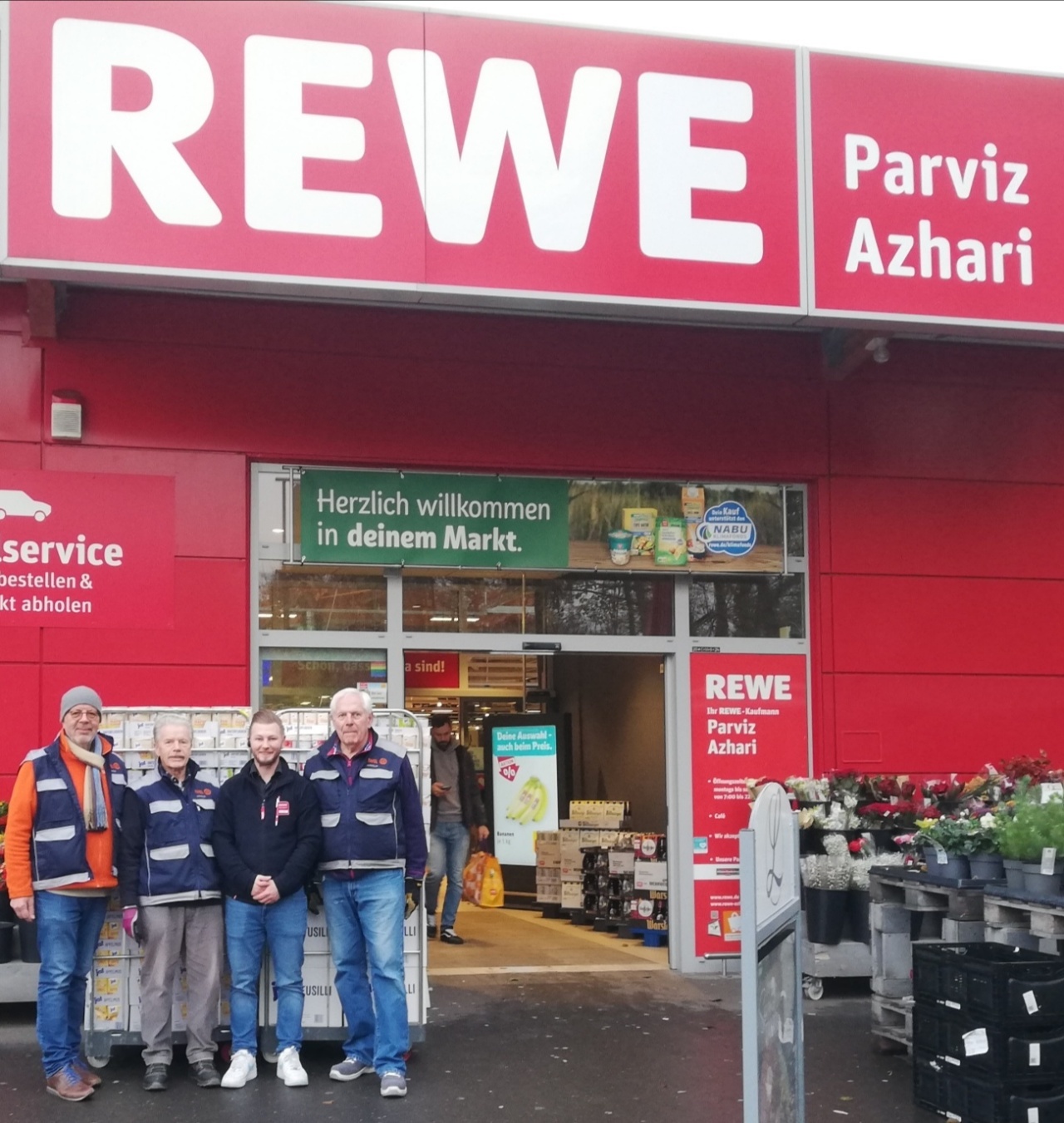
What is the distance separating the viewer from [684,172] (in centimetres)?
903

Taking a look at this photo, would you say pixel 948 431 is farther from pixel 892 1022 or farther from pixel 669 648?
pixel 892 1022

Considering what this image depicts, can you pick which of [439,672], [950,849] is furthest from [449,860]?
[950,849]

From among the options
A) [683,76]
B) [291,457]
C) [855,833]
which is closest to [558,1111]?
[855,833]

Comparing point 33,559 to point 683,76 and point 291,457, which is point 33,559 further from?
point 683,76

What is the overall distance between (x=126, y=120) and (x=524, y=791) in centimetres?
884

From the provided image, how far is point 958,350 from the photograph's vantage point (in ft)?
36.4

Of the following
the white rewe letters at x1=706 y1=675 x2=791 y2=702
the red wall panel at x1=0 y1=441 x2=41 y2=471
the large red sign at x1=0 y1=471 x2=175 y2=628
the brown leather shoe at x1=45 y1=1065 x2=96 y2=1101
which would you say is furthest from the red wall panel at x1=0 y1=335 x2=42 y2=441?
the white rewe letters at x1=706 y1=675 x2=791 y2=702

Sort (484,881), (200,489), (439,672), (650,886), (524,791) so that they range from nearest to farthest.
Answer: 1. (200,489)
2. (650,886)
3. (484,881)
4. (524,791)
5. (439,672)

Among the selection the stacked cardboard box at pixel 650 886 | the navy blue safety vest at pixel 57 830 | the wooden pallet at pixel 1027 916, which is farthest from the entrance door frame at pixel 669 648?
the wooden pallet at pixel 1027 916

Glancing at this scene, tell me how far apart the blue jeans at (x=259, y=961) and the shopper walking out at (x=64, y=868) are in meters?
0.66

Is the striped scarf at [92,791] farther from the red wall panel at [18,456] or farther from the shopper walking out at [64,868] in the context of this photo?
the red wall panel at [18,456]

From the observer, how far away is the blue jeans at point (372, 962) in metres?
7.16

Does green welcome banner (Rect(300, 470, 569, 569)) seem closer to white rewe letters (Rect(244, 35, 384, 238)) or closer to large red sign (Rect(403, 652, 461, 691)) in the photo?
white rewe letters (Rect(244, 35, 384, 238))

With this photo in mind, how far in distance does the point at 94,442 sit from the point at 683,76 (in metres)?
4.39
